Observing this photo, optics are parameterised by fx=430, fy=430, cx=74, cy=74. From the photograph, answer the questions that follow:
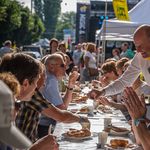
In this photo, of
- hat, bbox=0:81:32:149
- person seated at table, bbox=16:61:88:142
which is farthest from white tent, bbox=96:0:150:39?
hat, bbox=0:81:32:149

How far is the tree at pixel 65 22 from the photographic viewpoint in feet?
363

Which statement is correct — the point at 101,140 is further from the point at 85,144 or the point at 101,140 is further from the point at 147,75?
the point at 147,75

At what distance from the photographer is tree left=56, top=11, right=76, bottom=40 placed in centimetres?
11069

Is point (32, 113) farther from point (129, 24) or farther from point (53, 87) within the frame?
point (129, 24)

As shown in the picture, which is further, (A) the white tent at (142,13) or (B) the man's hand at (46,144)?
(A) the white tent at (142,13)

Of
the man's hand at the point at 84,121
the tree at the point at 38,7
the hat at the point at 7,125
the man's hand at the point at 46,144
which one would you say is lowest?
the man's hand at the point at 84,121

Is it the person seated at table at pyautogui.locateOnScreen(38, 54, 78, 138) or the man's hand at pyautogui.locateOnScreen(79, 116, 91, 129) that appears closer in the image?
the man's hand at pyautogui.locateOnScreen(79, 116, 91, 129)

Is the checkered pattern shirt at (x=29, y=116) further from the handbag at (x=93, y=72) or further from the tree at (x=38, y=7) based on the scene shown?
the tree at (x=38, y=7)

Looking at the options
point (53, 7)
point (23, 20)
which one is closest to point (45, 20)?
point (53, 7)

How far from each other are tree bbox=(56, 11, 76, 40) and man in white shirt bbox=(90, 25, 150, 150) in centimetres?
10252

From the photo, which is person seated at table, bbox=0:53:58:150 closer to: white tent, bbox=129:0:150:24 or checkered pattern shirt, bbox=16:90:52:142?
checkered pattern shirt, bbox=16:90:52:142

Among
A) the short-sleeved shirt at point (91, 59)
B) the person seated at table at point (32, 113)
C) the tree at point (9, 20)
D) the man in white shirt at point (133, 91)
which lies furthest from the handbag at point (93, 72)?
the tree at point (9, 20)

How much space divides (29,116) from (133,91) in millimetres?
794

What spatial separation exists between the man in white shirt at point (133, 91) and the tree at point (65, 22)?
102515mm
